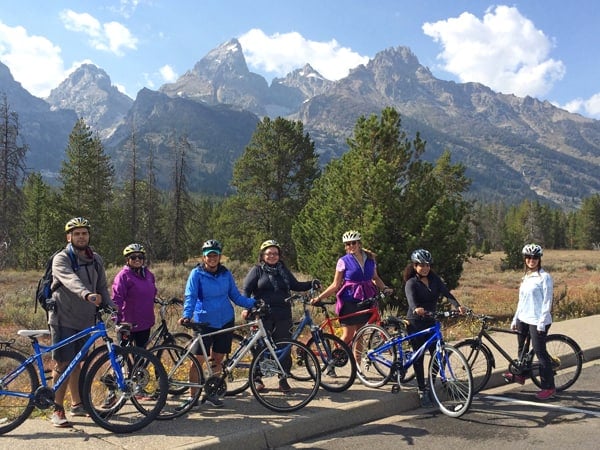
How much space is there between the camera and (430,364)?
6.24 meters

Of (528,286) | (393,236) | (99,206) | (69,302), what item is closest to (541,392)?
(528,286)

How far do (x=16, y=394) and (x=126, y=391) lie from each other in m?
1.07

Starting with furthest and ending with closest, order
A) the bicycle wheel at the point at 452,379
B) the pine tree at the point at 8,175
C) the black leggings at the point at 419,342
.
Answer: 1. the pine tree at the point at 8,175
2. the black leggings at the point at 419,342
3. the bicycle wheel at the point at 452,379

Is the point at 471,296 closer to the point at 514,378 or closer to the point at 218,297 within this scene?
the point at 514,378

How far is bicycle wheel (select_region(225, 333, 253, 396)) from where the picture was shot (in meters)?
6.17

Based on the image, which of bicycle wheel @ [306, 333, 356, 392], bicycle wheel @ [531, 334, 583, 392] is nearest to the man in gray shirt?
bicycle wheel @ [306, 333, 356, 392]

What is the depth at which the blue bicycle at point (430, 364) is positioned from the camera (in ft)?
19.7

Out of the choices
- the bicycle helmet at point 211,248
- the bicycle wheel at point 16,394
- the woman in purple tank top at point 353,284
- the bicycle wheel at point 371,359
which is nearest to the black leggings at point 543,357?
the bicycle wheel at point 371,359

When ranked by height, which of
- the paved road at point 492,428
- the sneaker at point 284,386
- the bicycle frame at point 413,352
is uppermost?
the bicycle frame at point 413,352

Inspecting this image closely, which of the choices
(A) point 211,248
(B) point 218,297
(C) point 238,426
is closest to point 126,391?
(C) point 238,426

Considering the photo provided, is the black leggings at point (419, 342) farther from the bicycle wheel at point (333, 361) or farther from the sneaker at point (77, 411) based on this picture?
the sneaker at point (77, 411)

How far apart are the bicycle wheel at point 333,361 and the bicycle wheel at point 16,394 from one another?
10.6 ft

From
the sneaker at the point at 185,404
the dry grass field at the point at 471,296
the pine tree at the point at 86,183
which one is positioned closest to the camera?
the sneaker at the point at 185,404

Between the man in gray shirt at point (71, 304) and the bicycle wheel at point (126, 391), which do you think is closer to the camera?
the bicycle wheel at point (126, 391)
